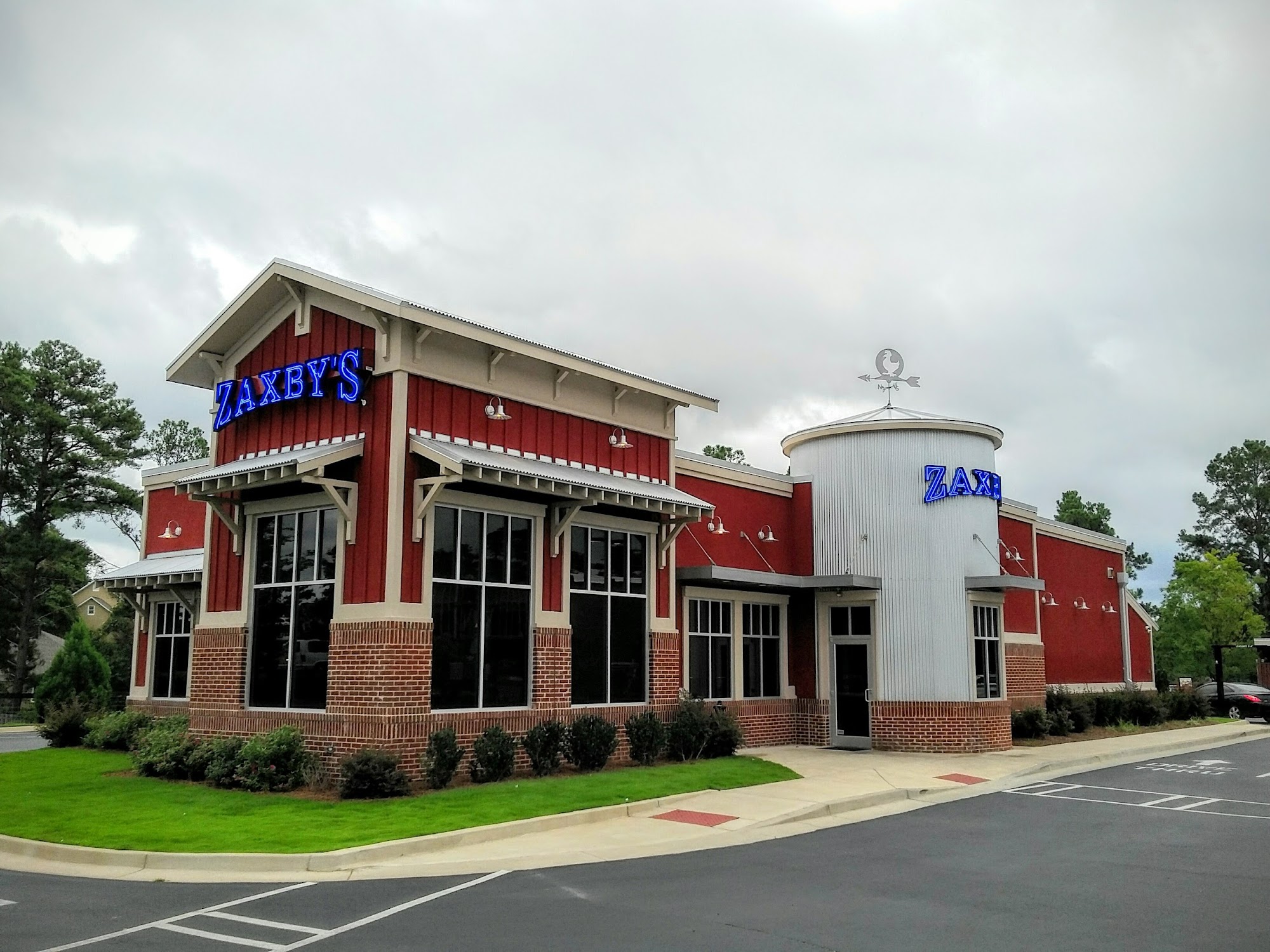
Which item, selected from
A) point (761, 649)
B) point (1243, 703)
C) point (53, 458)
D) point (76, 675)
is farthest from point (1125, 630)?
point (53, 458)

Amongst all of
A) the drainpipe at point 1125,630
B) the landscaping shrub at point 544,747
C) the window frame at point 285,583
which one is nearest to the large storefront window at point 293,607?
the window frame at point 285,583

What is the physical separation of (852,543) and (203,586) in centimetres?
1402

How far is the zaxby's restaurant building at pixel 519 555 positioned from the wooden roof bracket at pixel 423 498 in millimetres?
40

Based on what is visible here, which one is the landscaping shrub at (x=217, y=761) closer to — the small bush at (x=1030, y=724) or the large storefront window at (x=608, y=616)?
the large storefront window at (x=608, y=616)

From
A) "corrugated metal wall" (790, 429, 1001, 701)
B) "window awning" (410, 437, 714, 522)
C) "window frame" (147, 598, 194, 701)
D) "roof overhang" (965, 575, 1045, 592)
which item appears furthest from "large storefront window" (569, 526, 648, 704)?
"window frame" (147, 598, 194, 701)

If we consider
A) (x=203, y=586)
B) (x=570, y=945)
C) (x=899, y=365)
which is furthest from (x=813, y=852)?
(x=899, y=365)

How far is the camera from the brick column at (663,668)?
2078 cm

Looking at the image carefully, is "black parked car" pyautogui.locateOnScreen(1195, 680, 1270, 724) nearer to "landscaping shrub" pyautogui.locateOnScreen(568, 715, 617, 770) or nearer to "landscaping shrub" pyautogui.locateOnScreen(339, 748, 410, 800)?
"landscaping shrub" pyautogui.locateOnScreen(568, 715, 617, 770)

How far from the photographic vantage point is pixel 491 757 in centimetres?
1667

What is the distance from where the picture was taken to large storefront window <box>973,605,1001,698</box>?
81.0 feet

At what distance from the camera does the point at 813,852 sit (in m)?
12.5

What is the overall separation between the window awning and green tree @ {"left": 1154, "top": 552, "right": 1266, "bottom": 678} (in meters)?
49.2

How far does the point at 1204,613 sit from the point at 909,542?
143ft

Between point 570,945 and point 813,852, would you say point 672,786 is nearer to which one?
point 813,852
